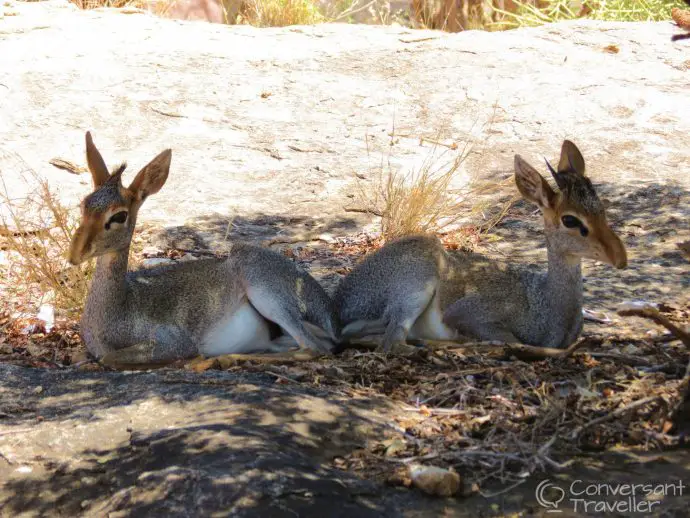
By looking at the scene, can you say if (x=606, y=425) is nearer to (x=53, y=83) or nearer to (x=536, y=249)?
(x=536, y=249)

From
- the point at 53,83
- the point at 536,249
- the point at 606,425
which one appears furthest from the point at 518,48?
the point at 606,425

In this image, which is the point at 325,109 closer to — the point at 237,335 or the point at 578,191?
the point at 237,335

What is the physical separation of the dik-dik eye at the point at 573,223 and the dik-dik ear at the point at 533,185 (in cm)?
17

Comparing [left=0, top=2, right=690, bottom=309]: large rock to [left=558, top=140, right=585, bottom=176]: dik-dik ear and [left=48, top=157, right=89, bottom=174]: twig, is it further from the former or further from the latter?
[left=558, top=140, right=585, bottom=176]: dik-dik ear

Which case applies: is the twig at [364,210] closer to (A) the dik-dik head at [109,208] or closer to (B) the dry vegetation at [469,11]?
(A) the dik-dik head at [109,208]

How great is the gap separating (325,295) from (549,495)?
3.42m

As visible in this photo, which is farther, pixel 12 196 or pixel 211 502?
pixel 12 196

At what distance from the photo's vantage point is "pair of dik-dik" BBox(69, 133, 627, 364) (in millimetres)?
7176

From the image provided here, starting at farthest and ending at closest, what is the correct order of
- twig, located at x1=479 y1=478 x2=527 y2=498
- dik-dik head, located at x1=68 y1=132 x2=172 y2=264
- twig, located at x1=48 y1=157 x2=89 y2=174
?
twig, located at x1=48 y1=157 x2=89 y2=174, dik-dik head, located at x1=68 y1=132 x2=172 y2=264, twig, located at x1=479 y1=478 x2=527 y2=498

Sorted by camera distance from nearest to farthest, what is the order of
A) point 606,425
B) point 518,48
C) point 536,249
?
1. point 606,425
2. point 536,249
3. point 518,48

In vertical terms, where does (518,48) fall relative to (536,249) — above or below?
above

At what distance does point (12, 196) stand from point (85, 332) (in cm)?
335

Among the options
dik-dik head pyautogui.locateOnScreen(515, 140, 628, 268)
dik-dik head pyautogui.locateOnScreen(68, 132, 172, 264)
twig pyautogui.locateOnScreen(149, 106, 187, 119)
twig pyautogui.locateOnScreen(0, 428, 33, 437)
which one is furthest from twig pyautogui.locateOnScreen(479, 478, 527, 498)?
twig pyautogui.locateOnScreen(149, 106, 187, 119)

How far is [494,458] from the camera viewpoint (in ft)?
15.9
